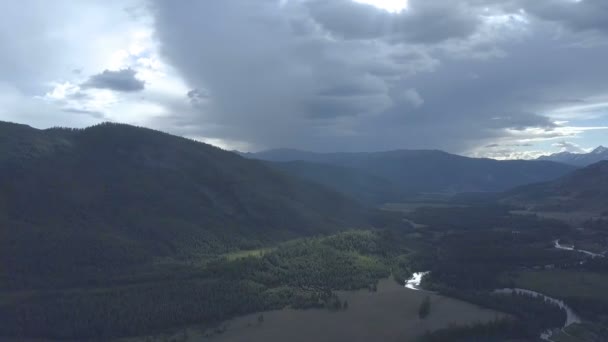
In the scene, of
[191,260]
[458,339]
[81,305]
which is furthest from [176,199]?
[458,339]

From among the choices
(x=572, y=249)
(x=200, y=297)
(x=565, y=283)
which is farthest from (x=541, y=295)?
(x=200, y=297)

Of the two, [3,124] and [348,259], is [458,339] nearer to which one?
[348,259]

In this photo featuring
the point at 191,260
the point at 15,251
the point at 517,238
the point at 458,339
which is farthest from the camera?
the point at 517,238

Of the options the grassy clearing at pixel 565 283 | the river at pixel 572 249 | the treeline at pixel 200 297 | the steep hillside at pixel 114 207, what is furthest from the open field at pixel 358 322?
the river at pixel 572 249

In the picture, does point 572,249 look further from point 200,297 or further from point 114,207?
point 114,207

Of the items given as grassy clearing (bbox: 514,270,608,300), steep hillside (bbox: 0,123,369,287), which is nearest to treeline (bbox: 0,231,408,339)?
steep hillside (bbox: 0,123,369,287)

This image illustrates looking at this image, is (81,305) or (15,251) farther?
(15,251)
